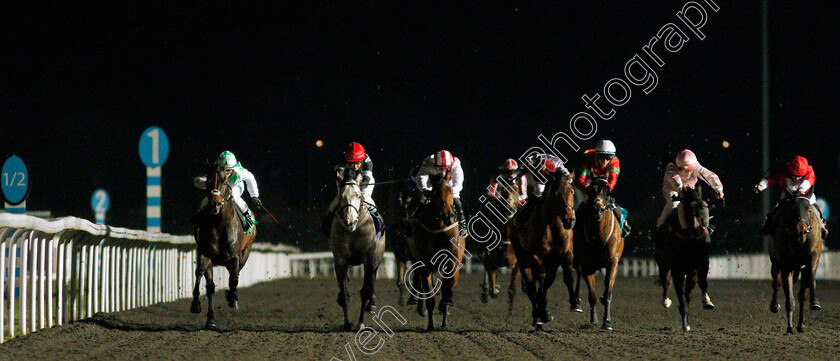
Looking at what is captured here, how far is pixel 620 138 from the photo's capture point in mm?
61969

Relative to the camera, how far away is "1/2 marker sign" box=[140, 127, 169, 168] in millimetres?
17234

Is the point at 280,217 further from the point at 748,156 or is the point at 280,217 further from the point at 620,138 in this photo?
the point at 748,156

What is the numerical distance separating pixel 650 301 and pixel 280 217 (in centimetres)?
3913

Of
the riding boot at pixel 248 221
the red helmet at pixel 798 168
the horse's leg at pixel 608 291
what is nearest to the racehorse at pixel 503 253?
the horse's leg at pixel 608 291

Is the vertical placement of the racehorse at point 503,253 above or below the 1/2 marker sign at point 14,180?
below

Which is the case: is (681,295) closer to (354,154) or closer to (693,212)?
(693,212)

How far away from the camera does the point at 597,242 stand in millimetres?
12484

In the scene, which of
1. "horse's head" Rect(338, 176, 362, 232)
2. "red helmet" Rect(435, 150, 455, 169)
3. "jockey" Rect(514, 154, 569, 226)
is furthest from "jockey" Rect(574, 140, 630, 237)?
"horse's head" Rect(338, 176, 362, 232)

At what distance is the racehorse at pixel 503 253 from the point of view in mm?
14773

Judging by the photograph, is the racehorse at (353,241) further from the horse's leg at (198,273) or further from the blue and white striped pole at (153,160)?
the blue and white striped pole at (153,160)

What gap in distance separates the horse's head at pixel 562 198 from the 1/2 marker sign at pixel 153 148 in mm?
7726

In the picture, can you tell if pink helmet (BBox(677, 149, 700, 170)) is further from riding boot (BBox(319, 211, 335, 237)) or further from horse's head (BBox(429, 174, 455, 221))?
riding boot (BBox(319, 211, 335, 237))

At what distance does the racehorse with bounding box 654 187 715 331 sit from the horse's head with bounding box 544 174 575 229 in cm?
165

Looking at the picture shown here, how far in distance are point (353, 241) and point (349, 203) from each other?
2.02 ft
